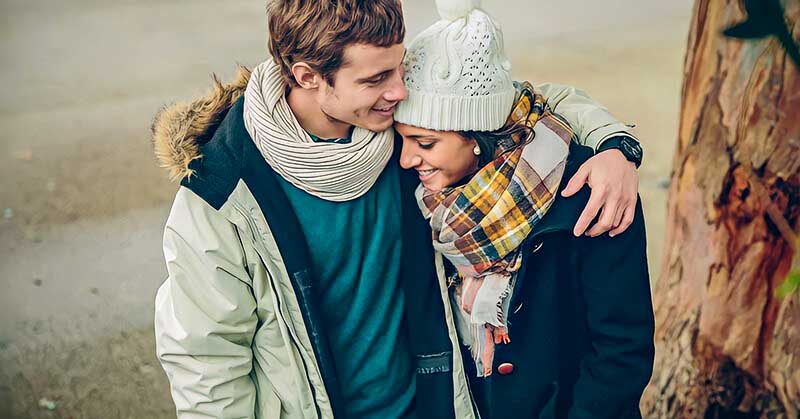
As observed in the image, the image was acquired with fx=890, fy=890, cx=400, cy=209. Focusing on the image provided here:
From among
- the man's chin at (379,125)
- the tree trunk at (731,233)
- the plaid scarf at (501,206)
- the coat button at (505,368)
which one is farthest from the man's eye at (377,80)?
the tree trunk at (731,233)

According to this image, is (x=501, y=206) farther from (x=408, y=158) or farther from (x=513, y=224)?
(x=408, y=158)

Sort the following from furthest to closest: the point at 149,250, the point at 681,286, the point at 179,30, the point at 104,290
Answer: the point at 179,30, the point at 149,250, the point at 104,290, the point at 681,286

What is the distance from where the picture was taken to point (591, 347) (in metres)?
2.46

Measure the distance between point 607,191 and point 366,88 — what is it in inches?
25.7

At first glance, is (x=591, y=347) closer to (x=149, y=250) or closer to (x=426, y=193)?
(x=426, y=193)

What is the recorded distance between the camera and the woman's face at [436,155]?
2.26m

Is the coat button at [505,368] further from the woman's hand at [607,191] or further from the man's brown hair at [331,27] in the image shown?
the man's brown hair at [331,27]

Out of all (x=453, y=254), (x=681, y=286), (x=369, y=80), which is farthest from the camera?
(x=681, y=286)

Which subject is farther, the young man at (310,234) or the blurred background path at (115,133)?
the blurred background path at (115,133)

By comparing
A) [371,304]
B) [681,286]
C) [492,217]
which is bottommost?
[681,286]

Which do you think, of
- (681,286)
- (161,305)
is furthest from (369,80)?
(681,286)

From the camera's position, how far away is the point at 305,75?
2227 millimetres

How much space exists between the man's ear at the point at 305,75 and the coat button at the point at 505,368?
36.0 inches

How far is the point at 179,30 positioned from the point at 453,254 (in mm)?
6079
